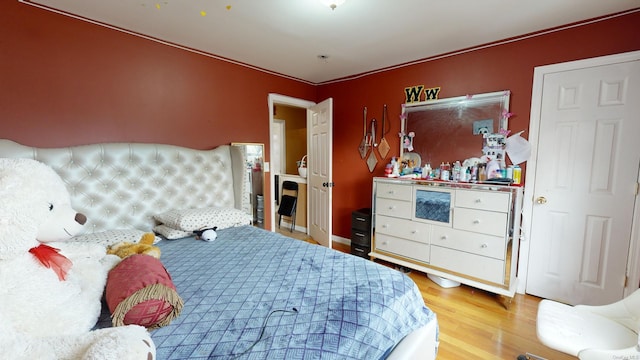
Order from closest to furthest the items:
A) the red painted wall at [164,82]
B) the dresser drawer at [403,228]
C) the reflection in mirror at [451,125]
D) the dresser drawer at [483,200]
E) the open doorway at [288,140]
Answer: the red painted wall at [164,82] < the dresser drawer at [483,200] < the reflection in mirror at [451,125] < the dresser drawer at [403,228] < the open doorway at [288,140]

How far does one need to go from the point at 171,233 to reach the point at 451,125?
2.81 metres

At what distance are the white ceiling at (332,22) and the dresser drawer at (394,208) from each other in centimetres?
154

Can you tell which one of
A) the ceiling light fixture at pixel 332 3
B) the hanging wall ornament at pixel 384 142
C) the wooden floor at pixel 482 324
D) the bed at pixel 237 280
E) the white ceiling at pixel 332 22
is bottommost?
the wooden floor at pixel 482 324

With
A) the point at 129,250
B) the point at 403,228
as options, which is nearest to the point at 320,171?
the point at 403,228

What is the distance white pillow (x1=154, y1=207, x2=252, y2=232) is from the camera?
2.09 m

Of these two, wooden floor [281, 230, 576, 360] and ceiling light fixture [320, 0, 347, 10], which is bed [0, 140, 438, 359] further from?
ceiling light fixture [320, 0, 347, 10]

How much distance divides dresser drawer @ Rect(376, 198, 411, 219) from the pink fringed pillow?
7.14 ft

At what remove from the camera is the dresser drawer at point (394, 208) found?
2.71m

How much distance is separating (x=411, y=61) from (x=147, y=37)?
8.62 ft

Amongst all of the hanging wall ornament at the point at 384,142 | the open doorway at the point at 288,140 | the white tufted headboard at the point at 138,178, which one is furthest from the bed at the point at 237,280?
the open doorway at the point at 288,140

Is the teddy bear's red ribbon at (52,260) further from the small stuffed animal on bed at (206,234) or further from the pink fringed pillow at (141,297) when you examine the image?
the small stuffed animal on bed at (206,234)

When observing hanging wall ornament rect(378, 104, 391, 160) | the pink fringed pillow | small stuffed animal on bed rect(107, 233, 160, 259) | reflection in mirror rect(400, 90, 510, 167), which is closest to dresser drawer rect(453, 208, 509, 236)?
reflection in mirror rect(400, 90, 510, 167)

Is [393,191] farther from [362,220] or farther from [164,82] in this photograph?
[164,82]

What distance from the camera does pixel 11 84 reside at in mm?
1754
